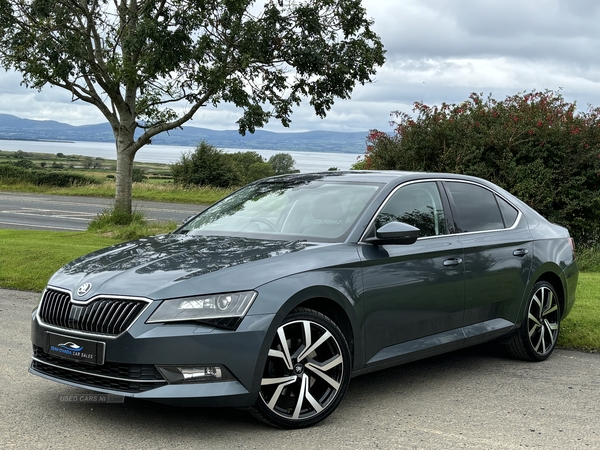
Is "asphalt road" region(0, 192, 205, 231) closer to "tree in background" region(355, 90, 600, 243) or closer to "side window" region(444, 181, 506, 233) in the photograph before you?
"tree in background" region(355, 90, 600, 243)

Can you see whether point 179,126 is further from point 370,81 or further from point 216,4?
point 370,81

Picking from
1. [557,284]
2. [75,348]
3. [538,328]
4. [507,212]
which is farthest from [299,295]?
[557,284]

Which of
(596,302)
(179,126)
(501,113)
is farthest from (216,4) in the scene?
(596,302)

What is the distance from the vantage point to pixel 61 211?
27.8m

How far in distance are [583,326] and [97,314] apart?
524 centimetres

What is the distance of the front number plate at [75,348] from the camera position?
4.41 meters

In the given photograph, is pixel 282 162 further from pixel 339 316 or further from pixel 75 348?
pixel 75 348

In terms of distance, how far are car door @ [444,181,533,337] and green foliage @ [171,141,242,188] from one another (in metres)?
41.6

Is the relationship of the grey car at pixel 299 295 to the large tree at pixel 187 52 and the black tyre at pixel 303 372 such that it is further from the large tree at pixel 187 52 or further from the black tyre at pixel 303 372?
the large tree at pixel 187 52

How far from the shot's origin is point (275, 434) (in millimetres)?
4566

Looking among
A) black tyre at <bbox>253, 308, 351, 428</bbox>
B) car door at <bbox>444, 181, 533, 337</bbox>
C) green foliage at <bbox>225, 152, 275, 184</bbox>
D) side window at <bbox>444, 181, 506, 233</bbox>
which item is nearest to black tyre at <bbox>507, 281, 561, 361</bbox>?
car door at <bbox>444, 181, 533, 337</bbox>

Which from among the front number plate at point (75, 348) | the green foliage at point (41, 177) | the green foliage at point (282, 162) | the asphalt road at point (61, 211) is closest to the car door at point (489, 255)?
the front number plate at point (75, 348)

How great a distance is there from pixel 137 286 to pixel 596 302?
20.9 feet

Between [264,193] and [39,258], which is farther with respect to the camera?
[39,258]
